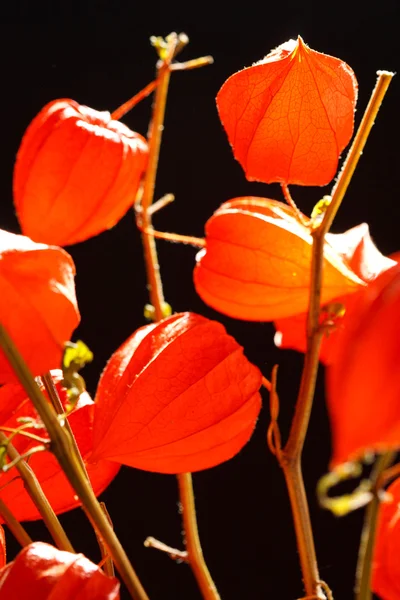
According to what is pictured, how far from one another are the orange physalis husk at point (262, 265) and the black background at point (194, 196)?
0.58 meters

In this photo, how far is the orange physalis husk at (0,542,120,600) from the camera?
335 mm

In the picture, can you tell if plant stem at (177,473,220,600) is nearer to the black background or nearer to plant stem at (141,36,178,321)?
plant stem at (141,36,178,321)

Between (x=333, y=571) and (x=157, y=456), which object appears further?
(x=333, y=571)

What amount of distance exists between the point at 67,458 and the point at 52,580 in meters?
0.07

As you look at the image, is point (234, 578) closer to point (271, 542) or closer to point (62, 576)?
point (271, 542)

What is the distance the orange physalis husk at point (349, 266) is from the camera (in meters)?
0.43

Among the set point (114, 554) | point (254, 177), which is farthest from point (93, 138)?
point (114, 554)

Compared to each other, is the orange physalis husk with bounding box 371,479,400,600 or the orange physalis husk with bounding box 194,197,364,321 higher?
the orange physalis husk with bounding box 194,197,364,321

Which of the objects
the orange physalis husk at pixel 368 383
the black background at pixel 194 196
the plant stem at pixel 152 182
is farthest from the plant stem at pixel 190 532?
the black background at pixel 194 196

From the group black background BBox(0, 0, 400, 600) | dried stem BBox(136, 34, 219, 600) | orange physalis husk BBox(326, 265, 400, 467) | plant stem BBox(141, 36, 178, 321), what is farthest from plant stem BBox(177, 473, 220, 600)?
black background BBox(0, 0, 400, 600)

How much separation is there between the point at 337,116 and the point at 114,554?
0.22 m

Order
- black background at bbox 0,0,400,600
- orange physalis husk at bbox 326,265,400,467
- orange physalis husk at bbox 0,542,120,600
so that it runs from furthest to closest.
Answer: black background at bbox 0,0,400,600
orange physalis husk at bbox 0,542,120,600
orange physalis husk at bbox 326,265,400,467

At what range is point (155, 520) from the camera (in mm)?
1036

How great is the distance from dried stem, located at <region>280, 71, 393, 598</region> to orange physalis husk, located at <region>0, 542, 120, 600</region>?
0.33ft
